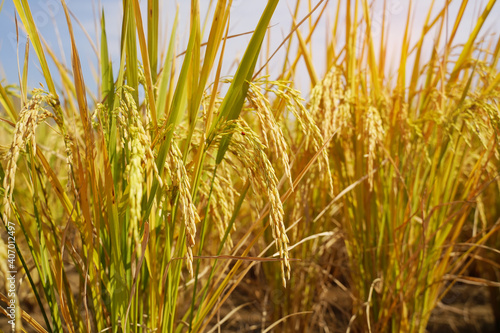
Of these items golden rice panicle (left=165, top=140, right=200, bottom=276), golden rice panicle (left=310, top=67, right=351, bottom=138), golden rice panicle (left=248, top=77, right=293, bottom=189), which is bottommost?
golden rice panicle (left=165, top=140, right=200, bottom=276)

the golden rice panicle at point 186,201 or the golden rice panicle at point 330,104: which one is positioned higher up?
the golden rice panicle at point 330,104

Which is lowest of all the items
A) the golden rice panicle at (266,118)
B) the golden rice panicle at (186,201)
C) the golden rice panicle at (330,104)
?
the golden rice panicle at (186,201)

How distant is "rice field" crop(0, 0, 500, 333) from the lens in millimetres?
787

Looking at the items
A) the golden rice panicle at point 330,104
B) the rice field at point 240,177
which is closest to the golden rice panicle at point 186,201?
the rice field at point 240,177

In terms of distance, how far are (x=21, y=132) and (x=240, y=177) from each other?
646 mm

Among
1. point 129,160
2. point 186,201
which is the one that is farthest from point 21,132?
point 186,201

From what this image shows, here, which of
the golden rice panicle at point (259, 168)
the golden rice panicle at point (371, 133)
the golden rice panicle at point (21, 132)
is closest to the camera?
the golden rice panicle at point (21, 132)

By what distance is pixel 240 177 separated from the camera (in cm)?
117

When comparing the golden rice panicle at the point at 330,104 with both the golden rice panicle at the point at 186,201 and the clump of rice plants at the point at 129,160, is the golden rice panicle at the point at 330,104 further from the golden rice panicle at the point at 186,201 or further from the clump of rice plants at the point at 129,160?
the golden rice panicle at the point at 186,201

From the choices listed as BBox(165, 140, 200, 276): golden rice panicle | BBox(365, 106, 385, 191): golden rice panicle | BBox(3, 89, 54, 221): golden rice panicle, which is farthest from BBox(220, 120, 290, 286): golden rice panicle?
BBox(365, 106, 385, 191): golden rice panicle

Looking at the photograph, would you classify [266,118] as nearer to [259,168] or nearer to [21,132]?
[259,168]

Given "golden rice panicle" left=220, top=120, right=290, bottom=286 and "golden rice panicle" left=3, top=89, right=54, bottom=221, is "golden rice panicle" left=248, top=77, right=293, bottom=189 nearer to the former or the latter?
"golden rice panicle" left=220, top=120, right=290, bottom=286

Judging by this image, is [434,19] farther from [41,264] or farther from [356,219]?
[41,264]

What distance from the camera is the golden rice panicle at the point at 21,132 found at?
601 mm
